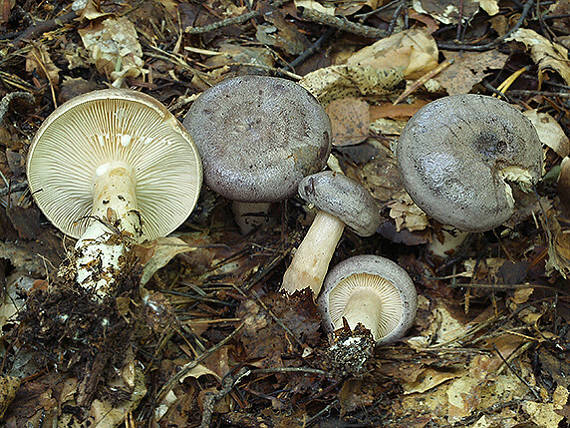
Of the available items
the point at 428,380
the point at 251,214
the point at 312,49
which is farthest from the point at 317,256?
the point at 312,49

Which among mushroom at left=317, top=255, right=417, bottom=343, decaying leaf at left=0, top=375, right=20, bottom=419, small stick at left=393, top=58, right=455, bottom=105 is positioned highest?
small stick at left=393, top=58, right=455, bottom=105

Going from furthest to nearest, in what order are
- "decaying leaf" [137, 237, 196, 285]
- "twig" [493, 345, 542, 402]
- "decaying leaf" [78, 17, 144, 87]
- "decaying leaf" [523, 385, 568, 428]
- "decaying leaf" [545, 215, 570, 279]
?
"decaying leaf" [78, 17, 144, 87], "decaying leaf" [137, 237, 196, 285], "decaying leaf" [545, 215, 570, 279], "twig" [493, 345, 542, 402], "decaying leaf" [523, 385, 568, 428]

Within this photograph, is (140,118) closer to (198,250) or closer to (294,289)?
(198,250)

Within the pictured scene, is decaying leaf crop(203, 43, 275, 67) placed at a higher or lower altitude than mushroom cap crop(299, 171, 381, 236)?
higher

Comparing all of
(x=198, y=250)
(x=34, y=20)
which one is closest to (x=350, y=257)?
(x=198, y=250)

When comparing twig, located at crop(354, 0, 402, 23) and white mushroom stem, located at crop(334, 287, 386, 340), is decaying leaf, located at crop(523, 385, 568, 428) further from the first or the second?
twig, located at crop(354, 0, 402, 23)

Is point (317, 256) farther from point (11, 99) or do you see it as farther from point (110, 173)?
point (11, 99)

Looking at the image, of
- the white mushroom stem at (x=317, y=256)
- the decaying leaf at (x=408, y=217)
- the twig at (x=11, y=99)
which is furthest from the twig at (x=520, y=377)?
the twig at (x=11, y=99)

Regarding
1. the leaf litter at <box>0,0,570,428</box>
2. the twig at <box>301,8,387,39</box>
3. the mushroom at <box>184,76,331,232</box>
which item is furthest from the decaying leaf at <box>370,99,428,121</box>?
the mushroom at <box>184,76,331,232</box>
